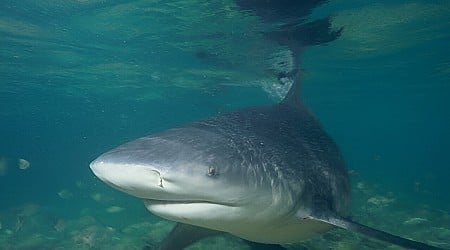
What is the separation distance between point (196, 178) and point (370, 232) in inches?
84.8

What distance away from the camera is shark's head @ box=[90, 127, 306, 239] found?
2900mm

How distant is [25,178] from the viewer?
45.5 meters

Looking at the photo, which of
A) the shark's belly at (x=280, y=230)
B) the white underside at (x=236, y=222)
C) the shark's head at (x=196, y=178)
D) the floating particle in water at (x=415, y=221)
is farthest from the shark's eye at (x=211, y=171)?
the floating particle in water at (x=415, y=221)

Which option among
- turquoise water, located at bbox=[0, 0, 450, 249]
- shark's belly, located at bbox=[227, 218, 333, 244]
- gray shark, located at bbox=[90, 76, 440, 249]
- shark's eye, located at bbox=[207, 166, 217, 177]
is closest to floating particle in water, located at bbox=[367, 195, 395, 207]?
turquoise water, located at bbox=[0, 0, 450, 249]

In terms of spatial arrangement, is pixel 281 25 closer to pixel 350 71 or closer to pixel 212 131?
pixel 212 131

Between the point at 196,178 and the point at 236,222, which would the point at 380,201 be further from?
the point at 196,178

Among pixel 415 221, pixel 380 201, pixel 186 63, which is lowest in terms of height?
pixel 380 201

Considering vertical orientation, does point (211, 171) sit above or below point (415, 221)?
above

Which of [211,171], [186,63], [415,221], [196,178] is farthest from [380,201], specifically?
[196,178]

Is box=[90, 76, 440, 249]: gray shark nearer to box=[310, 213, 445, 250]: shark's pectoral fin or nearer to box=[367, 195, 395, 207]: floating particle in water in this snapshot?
box=[310, 213, 445, 250]: shark's pectoral fin

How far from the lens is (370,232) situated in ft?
13.7

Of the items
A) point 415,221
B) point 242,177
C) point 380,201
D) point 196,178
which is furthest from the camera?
point 380,201

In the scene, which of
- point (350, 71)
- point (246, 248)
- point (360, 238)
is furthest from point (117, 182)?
point (350, 71)

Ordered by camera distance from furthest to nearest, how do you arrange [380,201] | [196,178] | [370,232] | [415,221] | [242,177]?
[380,201] → [415,221] → [370,232] → [242,177] → [196,178]
